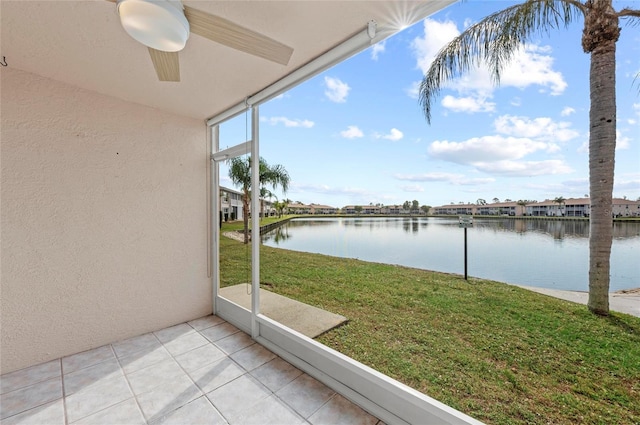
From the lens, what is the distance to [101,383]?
1.86 m

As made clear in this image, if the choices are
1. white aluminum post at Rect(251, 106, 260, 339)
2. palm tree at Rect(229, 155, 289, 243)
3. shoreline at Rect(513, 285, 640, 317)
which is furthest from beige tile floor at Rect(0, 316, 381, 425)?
palm tree at Rect(229, 155, 289, 243)

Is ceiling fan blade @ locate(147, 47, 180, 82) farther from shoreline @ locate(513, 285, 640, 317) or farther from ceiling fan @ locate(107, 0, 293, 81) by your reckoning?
shoreline @ locate(513, 285, 640, 317)

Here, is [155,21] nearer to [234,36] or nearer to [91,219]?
[234,36]

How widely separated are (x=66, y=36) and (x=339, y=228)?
16.7 meters

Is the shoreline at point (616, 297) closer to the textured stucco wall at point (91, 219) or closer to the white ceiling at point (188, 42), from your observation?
the white ceiling at point (188, 42)

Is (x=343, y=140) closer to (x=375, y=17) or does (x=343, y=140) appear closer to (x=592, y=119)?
(x=592, y=119)

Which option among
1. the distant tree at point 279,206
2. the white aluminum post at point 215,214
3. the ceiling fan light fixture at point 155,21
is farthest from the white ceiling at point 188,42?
the distant tree at point 279,206

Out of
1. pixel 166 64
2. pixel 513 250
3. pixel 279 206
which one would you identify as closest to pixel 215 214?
pixel 166 64

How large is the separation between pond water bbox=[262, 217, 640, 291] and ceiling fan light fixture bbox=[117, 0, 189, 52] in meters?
4.21

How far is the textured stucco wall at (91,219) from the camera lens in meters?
1.97

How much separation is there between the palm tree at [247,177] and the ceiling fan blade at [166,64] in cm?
496

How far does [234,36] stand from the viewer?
137 centimetres

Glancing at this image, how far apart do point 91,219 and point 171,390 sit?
1764mm

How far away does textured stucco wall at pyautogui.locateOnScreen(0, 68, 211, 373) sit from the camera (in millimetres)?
1971
